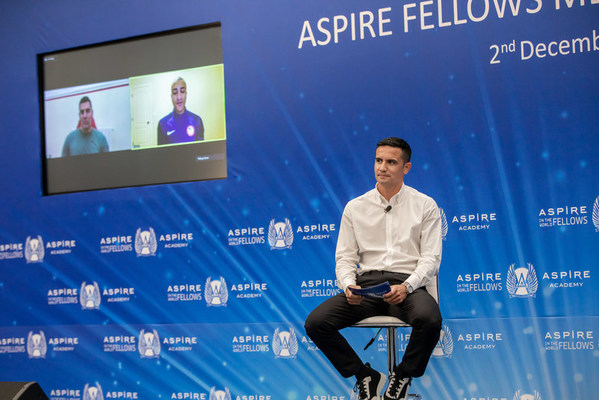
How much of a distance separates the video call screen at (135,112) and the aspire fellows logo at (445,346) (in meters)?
1.70

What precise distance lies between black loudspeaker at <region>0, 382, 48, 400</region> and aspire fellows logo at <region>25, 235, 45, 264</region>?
2227 mm

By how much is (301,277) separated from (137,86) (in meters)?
1.78

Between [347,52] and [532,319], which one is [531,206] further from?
[347,52]

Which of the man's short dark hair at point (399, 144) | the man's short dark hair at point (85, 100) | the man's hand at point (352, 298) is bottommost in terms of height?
the man's hand at point (352, 298)

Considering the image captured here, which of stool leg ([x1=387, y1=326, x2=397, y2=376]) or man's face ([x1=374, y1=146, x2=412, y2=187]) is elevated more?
man's face ([x1=374, y1=146, x2=412, y2=187])

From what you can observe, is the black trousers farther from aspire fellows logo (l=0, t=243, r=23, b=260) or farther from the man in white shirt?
aspire fellows logo (l=0, t=243, r=23, b=260)

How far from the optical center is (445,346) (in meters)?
3.56

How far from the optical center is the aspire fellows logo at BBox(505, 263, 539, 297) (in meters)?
3.40

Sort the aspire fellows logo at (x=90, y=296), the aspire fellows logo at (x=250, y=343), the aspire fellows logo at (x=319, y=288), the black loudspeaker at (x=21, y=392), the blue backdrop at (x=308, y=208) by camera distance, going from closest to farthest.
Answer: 1. the black loudspeaker at (x=21, y=392)
2. the blue backdrop at (x=308, y=208)
3. the aspire fellows logo at (x=319, y=288)
4. the aspire fellows logo at (x=250, y=343)
5. the aspire fellows logo at (x=90, y=296)

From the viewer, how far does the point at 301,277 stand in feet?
12.8

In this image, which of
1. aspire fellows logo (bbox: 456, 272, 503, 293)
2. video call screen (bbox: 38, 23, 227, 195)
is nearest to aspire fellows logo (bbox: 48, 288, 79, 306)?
video call screen (bbox: 38, 23, 227, 195)

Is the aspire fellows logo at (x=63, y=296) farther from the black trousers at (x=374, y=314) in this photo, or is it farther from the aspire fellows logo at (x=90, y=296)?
the black trousers at (x=374, y=314)

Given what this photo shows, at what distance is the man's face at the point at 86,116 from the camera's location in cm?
452

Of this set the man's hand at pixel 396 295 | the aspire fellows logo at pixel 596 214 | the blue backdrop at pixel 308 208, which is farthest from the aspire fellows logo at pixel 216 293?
the aspire fellows logo at pixel 596 214
